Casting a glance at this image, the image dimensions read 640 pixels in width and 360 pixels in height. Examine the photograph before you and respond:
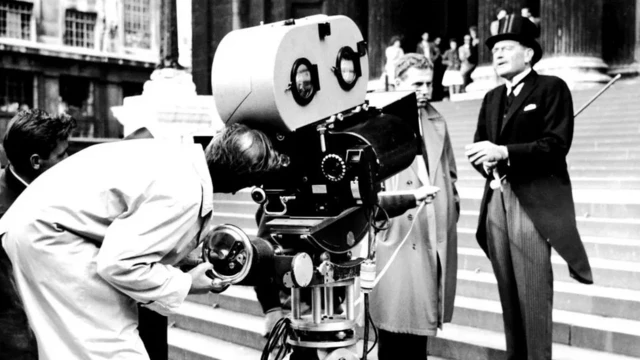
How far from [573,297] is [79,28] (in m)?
27.7

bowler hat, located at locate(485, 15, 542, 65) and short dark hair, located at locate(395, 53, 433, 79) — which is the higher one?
bowler hat, located at locate(485, 15, 542, 65)

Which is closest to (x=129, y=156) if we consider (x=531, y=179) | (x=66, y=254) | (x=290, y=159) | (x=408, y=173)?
(x=66, y=254)

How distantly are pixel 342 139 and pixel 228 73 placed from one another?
0.42m

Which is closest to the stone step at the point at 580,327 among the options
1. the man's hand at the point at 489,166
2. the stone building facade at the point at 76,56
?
the man's hand at the point at 489,166

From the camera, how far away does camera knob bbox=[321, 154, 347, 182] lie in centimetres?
230

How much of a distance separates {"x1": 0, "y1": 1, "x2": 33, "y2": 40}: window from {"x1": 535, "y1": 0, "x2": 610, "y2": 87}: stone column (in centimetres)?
2285

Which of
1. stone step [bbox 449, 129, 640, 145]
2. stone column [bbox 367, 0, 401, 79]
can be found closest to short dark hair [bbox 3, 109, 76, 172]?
stone step [bbox 449, 129, 640, 145]

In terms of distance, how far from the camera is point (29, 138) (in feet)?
10.6

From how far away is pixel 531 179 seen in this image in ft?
11.5

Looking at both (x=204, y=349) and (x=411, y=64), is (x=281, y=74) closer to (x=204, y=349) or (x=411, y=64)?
(x=411, y=64)

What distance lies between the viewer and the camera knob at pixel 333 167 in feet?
7.54

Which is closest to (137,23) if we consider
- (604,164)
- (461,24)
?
(461,24)

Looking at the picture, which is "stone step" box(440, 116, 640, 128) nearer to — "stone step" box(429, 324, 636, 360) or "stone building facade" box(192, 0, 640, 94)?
"stone building facade" box(192, 0, 640, 94)

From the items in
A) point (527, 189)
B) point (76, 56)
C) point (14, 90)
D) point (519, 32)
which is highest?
point (76, 56)
